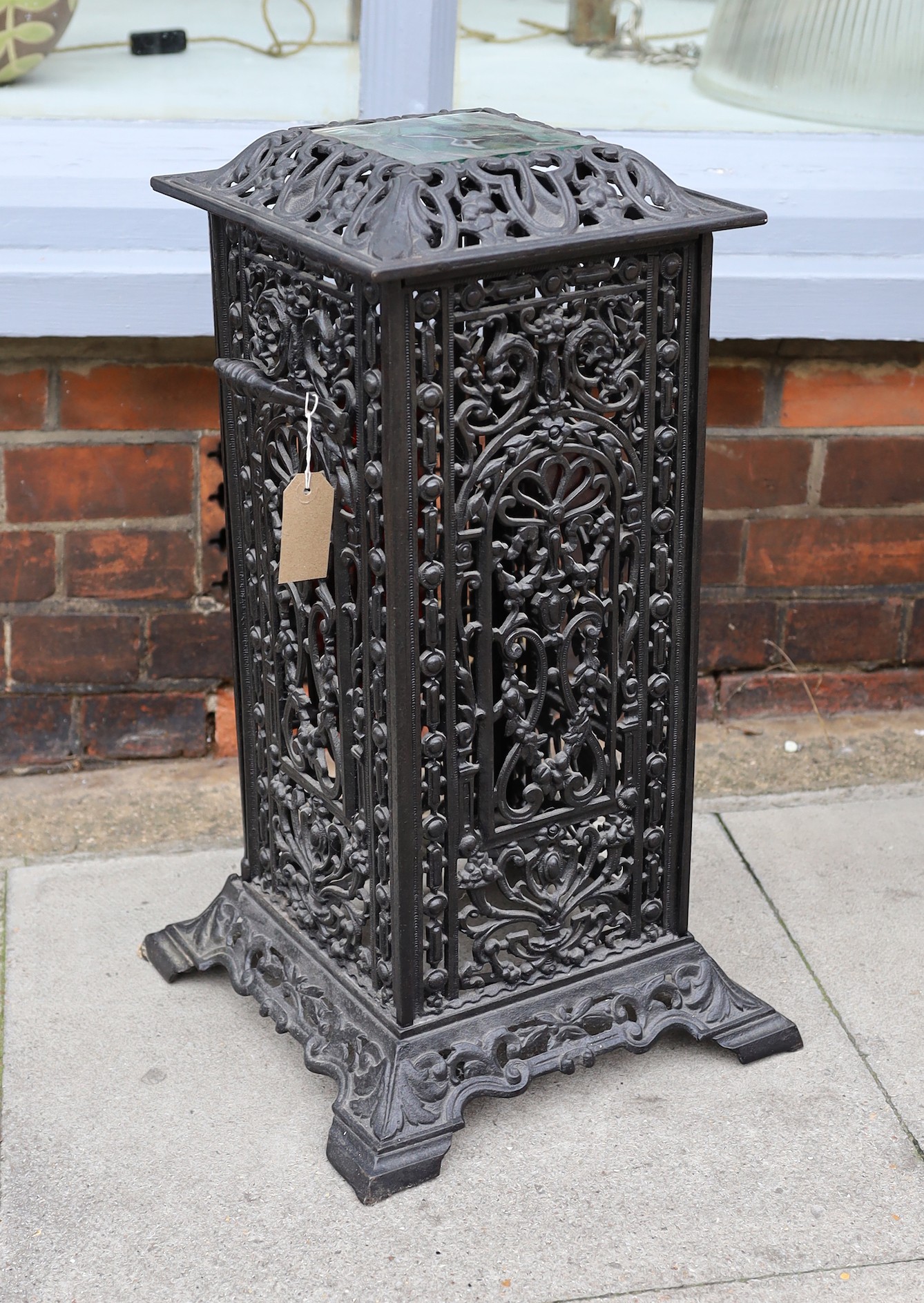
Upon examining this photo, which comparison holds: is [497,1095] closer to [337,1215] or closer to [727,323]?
[337,1215]

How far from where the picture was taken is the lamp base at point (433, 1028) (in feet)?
6.77

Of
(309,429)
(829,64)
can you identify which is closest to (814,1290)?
(309,429)

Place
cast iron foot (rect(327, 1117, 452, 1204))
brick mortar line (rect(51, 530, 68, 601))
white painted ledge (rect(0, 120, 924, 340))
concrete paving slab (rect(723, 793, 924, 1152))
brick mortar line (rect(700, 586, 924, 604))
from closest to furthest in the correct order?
cast iron foot (rect(327, 1117, 452, 1204)) < concrete paving slab (rect(723, 793, 924, 1152)) < white painted ledge (rect(0, 120, 924, 340)) < brick mortar line (rect(51, 530, 68, 601)) < brick mortar line (rect(700, 586, 924, 604))

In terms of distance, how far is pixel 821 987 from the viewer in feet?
8.03

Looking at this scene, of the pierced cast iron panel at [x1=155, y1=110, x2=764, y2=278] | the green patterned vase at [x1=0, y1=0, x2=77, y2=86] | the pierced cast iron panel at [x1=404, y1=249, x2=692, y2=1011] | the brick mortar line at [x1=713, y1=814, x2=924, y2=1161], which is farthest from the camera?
the green patterned vase at [x1=0, y1=0, x2=77, y2=86]

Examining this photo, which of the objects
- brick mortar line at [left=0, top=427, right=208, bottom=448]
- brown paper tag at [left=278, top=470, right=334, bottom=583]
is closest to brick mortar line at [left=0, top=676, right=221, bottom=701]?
brick mortar line at [left=0, top=427, right=208, bottom=448]

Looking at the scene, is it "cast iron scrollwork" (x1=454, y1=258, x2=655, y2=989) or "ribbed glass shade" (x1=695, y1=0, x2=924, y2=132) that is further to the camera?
"ribbed glass shade" (x1=695, y1=0, x2=924, y2=132)

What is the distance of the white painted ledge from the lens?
2.71m

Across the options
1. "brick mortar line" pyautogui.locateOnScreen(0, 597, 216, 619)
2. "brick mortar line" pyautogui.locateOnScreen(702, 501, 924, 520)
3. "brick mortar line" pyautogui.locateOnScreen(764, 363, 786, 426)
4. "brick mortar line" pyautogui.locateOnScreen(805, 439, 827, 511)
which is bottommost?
"brick mortar line" pyautogui.locateOnScreen(0, 597, 216, 619)

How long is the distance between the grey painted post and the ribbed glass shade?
54 cm

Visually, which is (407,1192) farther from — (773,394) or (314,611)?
(773,394)

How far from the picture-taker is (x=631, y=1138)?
2.14 meters

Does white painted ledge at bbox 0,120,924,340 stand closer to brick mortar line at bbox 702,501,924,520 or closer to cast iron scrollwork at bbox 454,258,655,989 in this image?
brick mortar line at bbox 702,501,924,520

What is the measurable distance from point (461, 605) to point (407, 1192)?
0.80 m
